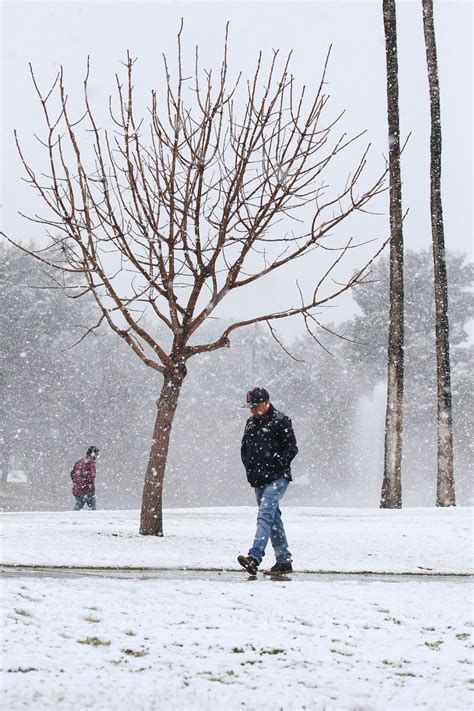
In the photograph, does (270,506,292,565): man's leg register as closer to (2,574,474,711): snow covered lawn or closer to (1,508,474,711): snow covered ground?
(1,508,474,711): snow covered ground

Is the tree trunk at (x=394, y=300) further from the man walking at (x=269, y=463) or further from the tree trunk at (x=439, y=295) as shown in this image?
the man walking at (x=269, y=463)

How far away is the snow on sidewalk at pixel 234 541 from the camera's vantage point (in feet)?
33.0

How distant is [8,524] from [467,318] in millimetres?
49335

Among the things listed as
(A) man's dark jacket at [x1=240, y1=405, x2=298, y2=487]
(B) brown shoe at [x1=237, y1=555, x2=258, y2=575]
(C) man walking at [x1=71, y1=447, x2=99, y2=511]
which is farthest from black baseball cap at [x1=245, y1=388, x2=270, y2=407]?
(C) man walking at [x1=71, y1=447, x2=99, y2=511]

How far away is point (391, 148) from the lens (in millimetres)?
19094

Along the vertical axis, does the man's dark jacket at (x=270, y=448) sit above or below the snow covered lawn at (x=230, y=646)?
above

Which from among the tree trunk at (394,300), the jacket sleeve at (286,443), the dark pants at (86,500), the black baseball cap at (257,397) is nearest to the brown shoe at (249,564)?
the jacket sleeve at (286,443)

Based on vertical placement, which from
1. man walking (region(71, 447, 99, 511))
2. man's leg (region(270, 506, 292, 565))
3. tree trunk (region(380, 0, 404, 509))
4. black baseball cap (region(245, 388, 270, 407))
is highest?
tree trunk (region(380, 0, 404, 509))

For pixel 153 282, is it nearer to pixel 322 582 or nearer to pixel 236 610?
pixel 322 582

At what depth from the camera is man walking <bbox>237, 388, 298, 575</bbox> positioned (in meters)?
9.09

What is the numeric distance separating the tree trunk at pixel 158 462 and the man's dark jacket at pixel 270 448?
300cm

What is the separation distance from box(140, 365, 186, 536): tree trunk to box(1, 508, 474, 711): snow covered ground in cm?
97

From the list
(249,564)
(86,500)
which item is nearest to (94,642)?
(249,564)

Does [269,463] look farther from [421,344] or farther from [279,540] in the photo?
[421,344]
